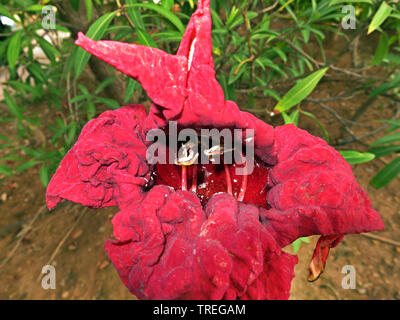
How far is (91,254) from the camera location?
7.87 ft

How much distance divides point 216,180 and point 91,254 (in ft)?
6.08

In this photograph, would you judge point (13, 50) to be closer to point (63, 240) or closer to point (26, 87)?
point (26, 87)

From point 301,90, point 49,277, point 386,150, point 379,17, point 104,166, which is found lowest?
point 49,277

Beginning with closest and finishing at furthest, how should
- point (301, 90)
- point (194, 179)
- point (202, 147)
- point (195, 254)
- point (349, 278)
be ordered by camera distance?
point (195, 254), point (202, 147), point (194, 179), point (301, 90), point (349, 278)

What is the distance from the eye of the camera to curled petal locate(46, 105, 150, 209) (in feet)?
2.68

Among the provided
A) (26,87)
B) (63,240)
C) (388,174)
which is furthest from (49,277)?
(388,174)

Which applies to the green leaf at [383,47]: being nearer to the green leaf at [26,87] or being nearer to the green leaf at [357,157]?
the green leaf at [357,157]

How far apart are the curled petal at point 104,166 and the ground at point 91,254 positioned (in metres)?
1.63

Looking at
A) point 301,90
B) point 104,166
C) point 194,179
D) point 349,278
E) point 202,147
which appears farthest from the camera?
point 349,278

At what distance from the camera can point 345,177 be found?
800 millimetres

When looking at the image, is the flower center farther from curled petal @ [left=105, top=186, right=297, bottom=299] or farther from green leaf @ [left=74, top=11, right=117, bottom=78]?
green leaf @ [left=74, top=11, right=117, bottom=78]

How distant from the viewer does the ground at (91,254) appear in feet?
6.90

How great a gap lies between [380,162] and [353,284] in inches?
58.8
